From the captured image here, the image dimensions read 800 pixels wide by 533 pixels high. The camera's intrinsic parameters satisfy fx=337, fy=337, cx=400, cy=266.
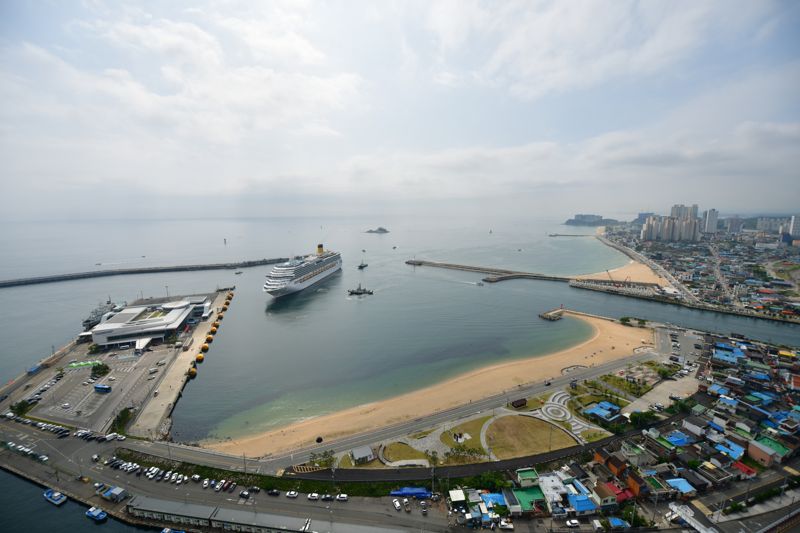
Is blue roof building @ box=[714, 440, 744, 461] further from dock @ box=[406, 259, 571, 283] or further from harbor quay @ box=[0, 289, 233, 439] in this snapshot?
dock @ box=[406, 259, 571, 283]

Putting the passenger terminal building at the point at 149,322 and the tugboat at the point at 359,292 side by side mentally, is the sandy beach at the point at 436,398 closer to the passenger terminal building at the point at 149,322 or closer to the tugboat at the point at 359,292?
the passenger terminal building at the point at 149,322

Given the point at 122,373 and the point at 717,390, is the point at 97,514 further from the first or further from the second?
the point at 717,390

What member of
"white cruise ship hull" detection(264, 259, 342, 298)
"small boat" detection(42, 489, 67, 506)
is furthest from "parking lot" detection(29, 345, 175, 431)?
"white cruise ship hull" detection(264, 259, 342, 298)

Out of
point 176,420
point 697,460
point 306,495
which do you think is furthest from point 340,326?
point 697,460

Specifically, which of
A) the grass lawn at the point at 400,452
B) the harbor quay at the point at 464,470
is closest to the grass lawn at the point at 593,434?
the harbor quay at the point at 464,470

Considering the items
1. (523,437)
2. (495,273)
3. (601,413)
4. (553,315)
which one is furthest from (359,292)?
(601,413)

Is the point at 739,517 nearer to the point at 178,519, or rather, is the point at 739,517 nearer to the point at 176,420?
the point at 178,519
